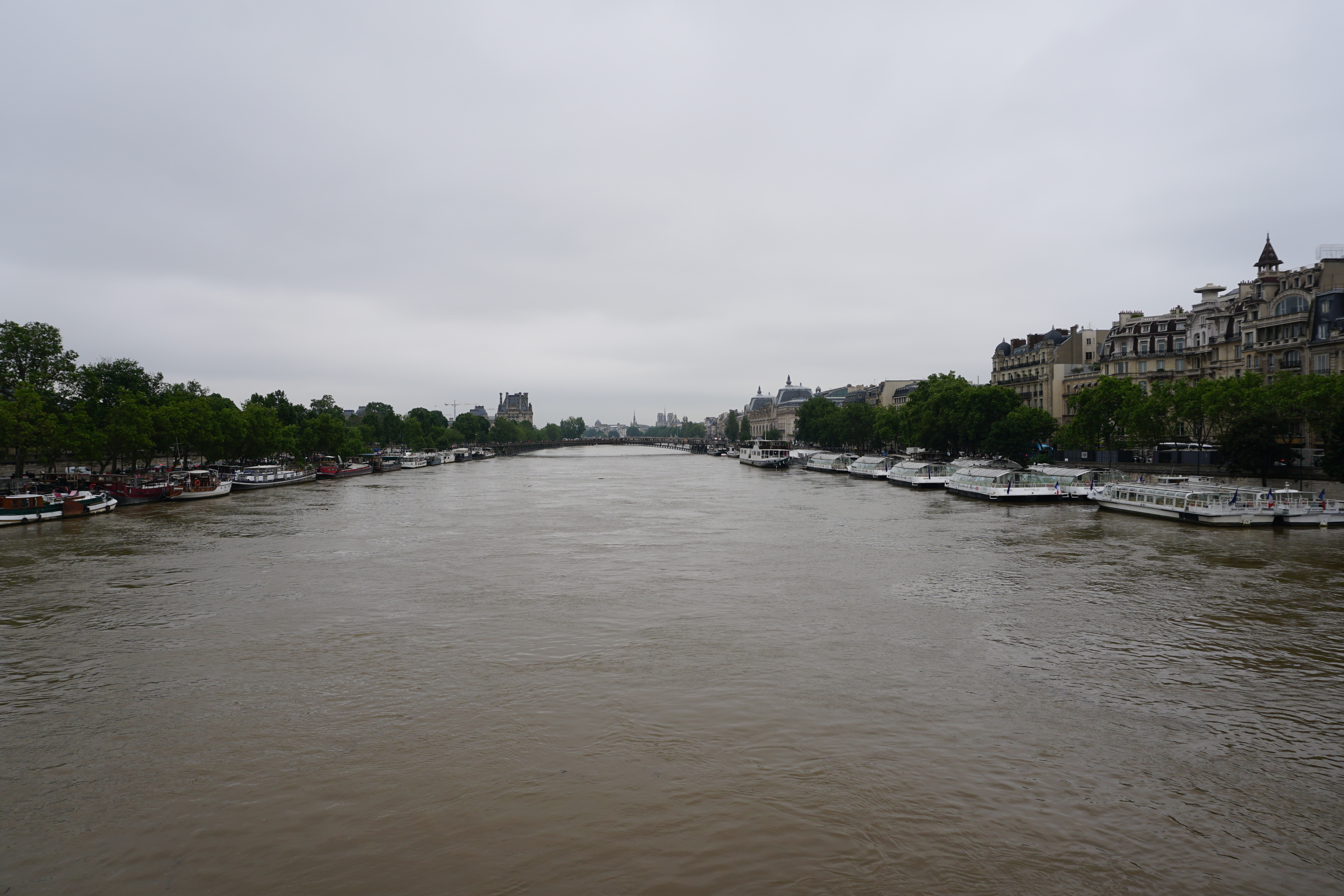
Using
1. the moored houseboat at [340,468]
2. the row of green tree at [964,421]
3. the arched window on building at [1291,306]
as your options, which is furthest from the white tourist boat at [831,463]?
the moored houseboat at [340,468]

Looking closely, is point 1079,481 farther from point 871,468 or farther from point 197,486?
point 197,486

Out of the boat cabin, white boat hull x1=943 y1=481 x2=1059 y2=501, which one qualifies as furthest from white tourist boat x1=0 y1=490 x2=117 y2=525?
white boat hull x1=943 y1=481 x2=1059 y2=501

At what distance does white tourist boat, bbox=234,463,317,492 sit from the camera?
7431 centimetres

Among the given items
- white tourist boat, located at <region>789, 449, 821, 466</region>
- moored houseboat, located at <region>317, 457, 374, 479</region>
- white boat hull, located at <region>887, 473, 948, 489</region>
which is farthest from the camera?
white tourist boat, located at <region>789, 449, 821, 466</region>

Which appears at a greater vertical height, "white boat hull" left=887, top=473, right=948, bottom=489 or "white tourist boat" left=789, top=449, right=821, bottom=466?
"white tourist boat" left=789, top=449, right=821, bottom=466

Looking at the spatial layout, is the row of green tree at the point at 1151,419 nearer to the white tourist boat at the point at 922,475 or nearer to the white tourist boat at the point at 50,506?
the white tourist boat at the point at 922,475

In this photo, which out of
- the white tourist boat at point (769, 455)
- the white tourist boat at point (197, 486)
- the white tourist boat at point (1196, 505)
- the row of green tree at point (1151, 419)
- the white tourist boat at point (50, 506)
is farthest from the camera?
the white tourist boat at point (769, 455)

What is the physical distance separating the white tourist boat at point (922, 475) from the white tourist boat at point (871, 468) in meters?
9.73

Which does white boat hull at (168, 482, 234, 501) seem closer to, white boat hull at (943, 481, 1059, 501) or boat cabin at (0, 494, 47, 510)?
boat cabin at (0, 494, 47, 510)

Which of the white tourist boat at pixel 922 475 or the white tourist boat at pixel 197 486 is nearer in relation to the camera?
the white tourist boat at pixel 197 486

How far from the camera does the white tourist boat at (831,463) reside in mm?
106188

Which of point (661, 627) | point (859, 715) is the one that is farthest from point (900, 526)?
point (859, 715)

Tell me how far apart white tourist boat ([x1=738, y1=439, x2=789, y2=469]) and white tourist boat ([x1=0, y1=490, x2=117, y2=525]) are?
87.4m

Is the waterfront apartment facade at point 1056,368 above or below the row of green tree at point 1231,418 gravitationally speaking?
above
